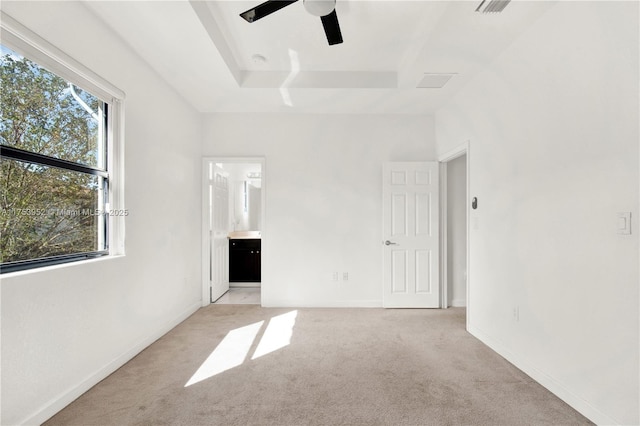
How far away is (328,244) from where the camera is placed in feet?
13.4

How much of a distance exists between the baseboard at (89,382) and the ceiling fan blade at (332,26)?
2.99 m

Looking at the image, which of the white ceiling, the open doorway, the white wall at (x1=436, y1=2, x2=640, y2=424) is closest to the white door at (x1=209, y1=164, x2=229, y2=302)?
the white ceiling

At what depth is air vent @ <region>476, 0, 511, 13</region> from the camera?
1.94 meters

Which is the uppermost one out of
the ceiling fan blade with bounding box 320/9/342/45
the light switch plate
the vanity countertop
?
the ceiling fan blade with bounding box 320/9/342/45

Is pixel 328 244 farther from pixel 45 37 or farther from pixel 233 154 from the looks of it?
pixel 45 37

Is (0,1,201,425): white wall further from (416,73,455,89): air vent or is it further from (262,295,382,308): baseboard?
(416,73,455,89): air vent

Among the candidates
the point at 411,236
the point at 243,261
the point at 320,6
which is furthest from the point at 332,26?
the point at 243,261

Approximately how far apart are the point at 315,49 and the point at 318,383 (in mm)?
2905

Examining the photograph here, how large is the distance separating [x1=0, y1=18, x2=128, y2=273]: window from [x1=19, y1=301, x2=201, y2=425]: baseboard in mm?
843

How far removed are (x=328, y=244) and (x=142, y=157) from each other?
7.93ft

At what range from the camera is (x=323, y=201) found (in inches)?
160

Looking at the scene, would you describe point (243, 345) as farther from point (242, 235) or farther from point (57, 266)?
point (242, 235)

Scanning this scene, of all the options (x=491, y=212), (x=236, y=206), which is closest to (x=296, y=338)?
(x=491, y=212)

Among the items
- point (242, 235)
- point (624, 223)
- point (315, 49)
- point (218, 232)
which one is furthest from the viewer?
point (242, 235)
